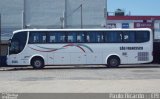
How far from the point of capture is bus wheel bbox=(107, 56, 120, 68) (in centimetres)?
3234

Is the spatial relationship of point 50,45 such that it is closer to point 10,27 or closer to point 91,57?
point 91,57

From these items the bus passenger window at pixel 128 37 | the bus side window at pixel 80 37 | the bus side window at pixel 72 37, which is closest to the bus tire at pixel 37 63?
the bus side window at pixel 72 37

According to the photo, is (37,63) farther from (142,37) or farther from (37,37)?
(142,37)

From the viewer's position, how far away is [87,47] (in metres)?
32.3

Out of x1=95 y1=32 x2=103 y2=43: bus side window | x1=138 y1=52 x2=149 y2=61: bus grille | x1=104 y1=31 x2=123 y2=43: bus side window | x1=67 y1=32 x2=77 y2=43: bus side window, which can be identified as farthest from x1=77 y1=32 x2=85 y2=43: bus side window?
x1=138 y1=52 x2=149 y2=61: bus grille

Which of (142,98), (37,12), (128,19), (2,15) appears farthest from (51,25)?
(142,98)

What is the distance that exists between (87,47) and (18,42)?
510cm

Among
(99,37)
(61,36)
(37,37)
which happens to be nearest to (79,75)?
(61,36)

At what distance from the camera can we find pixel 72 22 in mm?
55625

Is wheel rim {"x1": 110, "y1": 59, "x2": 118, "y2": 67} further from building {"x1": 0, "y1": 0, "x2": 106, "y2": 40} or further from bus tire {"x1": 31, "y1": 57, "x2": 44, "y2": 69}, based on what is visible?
building {"x1": 0, "y1": 0, "x2": 106, "y2": 40}

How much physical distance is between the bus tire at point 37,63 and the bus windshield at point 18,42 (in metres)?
1.28

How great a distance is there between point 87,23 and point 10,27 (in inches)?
383

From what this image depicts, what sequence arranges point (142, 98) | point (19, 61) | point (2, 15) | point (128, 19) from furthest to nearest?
1. point (128, 19)
2. point (2, 15)
3. point (19, 61)
4. point (142, 98)

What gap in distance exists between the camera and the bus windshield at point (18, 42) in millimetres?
31891
